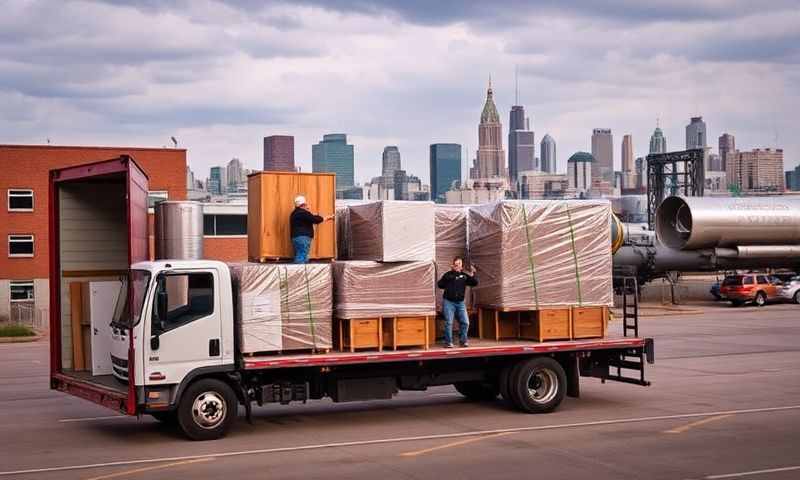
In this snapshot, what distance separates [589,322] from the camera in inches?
638

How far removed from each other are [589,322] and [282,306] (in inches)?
209

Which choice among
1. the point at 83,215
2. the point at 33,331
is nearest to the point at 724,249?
the point at 33,331

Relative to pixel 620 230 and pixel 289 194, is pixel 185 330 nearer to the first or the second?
pixel 289 194

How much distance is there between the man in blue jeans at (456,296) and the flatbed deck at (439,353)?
0.31 m

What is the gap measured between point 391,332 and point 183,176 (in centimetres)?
3649

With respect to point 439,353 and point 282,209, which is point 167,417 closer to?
point 282,209

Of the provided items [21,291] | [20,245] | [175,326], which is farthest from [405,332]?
[20,245]

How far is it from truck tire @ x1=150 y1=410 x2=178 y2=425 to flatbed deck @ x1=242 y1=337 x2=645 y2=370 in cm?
149

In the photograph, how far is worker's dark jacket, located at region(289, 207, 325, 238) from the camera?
1456 cm

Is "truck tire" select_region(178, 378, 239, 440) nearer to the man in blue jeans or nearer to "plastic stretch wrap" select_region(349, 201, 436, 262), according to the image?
"plastic stretch wrap" select_region(349, 201, 436, 262)

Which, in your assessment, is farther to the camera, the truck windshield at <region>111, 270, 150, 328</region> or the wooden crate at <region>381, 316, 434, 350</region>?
the wooden crate at <region>381, 316, 434, 350</region>

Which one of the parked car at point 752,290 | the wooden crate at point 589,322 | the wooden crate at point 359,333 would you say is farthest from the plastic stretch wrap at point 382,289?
the parked car at point 752,290

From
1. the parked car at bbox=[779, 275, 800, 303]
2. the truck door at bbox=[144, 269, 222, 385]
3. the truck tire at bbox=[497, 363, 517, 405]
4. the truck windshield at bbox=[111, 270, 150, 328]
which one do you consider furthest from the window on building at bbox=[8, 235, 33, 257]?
the truck tire at bbox=[497, 363, 517, 405]

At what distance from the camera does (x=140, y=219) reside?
1430cm
